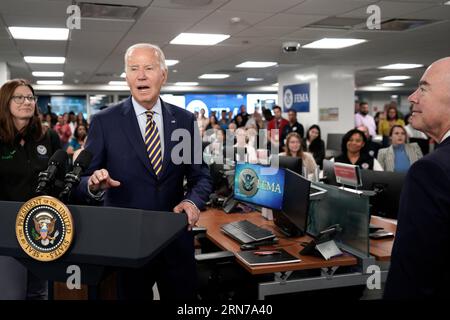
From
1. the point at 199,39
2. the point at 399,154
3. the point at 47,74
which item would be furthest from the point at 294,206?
the point at 47,74

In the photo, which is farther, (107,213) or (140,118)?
(140,118)

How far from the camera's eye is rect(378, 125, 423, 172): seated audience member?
5402mm

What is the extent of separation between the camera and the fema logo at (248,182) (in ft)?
11.1

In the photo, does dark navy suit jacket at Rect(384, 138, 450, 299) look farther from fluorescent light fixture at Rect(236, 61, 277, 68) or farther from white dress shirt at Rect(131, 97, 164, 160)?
fluorescent light fixture at Rect(236, 61, 277, 68)

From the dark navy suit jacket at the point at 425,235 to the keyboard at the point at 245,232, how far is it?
1595mm

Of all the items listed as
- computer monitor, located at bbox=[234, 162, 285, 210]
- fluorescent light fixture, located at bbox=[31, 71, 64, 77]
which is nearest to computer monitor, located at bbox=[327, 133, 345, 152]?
computer monitor, located at bbox=[234, 162, 285, 210]

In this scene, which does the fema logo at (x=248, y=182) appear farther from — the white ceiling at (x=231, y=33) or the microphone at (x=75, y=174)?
the microphone at (x=75, y=174)

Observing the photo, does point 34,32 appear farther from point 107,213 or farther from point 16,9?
point 107,213

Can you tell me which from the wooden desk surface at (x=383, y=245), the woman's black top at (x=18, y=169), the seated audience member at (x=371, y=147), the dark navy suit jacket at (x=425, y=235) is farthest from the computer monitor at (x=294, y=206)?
the seated audience member at (x=371, y=147)

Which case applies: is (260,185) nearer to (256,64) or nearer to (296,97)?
(256,64)

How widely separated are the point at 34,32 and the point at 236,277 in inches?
202

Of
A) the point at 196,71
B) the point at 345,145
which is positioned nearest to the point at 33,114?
the point at 345,145

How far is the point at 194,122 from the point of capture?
1.93 meters

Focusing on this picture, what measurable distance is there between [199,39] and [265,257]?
5.26 meters
